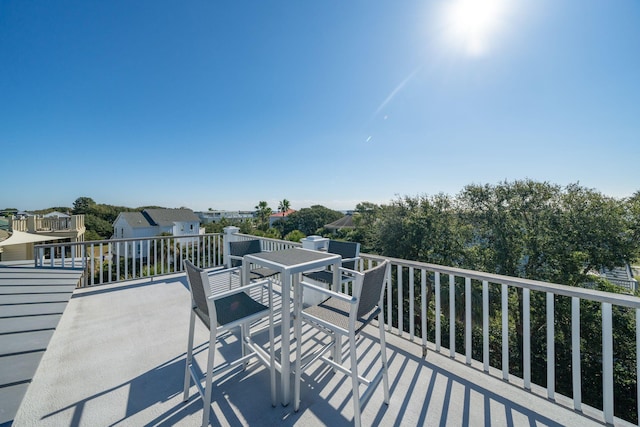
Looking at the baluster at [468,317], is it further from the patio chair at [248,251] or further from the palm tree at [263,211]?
the palm tree at [263,211]

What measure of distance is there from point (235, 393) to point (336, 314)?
1018 millimetres

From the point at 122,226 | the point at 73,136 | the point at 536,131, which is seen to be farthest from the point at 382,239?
the point at 122,226

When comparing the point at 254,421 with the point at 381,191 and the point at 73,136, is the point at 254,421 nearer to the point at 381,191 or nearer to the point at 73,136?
the point at 73,136

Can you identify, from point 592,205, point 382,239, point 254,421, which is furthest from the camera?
point 382,239

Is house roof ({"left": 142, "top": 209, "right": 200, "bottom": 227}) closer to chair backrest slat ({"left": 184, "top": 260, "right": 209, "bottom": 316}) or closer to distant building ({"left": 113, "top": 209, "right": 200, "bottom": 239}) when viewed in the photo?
distant building ({"left": 113, "top": 209, "right": 200, "bottom": 239})

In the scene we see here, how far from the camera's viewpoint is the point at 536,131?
9.16 m

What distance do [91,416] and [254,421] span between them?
3.64 feet

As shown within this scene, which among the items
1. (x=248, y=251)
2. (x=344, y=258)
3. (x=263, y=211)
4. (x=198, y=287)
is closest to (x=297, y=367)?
(x=198, y=287)

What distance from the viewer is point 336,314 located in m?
1.82

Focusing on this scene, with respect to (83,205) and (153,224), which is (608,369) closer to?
(153,224)

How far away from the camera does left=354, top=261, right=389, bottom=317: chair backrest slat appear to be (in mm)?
1522

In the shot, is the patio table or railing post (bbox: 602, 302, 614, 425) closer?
railing post (bbox: 602, 302, 614, 425)

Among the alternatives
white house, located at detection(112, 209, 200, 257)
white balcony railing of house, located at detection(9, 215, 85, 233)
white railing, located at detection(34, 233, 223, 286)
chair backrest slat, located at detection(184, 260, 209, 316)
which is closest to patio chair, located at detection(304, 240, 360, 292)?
chair backrest slat, located at detection(184, 260, 209, 316)

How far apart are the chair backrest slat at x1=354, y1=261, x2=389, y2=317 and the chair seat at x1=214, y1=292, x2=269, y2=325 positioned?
2.42ft
